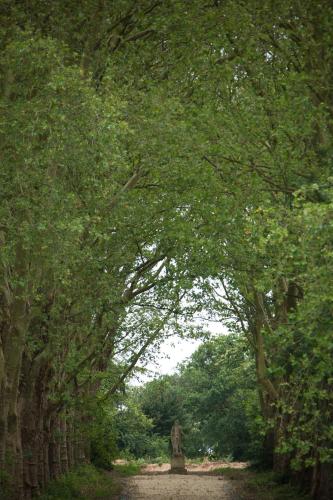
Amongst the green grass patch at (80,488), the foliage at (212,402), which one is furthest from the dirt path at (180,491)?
the foliage at (212,402)

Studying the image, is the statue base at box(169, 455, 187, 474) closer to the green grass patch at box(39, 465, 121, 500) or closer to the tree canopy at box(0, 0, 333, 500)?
the green grass patch at box(39, 465, 121, 500)

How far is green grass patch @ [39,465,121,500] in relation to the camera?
75.0 ft

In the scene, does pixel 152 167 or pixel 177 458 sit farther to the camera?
pixel 177 458

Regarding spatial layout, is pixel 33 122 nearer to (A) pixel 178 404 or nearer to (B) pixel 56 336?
(B) pixel 56 336

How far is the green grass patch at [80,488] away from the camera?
22.9 meters

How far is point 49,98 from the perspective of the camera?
16.2 m

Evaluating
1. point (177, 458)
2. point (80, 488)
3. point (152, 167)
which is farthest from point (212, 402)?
point (152, 167)

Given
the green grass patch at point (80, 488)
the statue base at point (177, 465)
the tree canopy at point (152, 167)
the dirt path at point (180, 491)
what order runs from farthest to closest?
the statue base at point (177, 465)
the dirt path at point (180, 491)
the green grass patch at point (80, 488)
the tree canopy at point (152, 167)

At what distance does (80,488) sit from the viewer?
25.7 m

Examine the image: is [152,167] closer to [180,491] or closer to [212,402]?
[180,491]

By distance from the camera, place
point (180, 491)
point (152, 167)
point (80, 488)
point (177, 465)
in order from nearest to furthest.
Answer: point (152, 167) → point (80, 488) → point (180, 491) → point (177, 465)

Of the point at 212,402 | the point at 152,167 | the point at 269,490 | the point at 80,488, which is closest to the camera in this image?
the point at 152,167

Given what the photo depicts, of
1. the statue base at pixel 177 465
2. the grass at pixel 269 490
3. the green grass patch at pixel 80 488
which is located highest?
the statue base at pixel 177 465

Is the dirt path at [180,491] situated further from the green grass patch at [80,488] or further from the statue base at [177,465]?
the statue base at [177,465]
